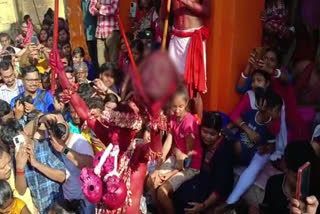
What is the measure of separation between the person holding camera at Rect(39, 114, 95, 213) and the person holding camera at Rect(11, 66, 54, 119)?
0.94 meters

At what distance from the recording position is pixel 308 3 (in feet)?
16.0

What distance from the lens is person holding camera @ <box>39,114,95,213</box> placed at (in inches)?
141

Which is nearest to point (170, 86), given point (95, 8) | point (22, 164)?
point (22, 164)

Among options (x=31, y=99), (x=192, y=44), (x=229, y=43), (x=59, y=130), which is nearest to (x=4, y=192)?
(x=59, y=130)

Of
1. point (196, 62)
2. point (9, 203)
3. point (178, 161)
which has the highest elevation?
point (196, 62)

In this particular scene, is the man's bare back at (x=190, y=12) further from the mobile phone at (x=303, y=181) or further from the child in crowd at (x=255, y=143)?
the mobile phone at (x=303, y=181)

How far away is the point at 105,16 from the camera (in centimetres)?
623

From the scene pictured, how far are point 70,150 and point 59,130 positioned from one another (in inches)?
10.6

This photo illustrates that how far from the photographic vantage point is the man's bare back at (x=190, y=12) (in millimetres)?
4363

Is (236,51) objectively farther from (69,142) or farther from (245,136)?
(69,142)

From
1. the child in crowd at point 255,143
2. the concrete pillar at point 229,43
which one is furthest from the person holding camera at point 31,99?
the child in crowd at point 255,143

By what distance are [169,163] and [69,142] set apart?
0.82 metres

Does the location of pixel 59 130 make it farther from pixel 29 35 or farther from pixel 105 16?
pixel 29 35

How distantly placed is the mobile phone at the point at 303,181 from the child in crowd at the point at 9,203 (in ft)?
5.74
